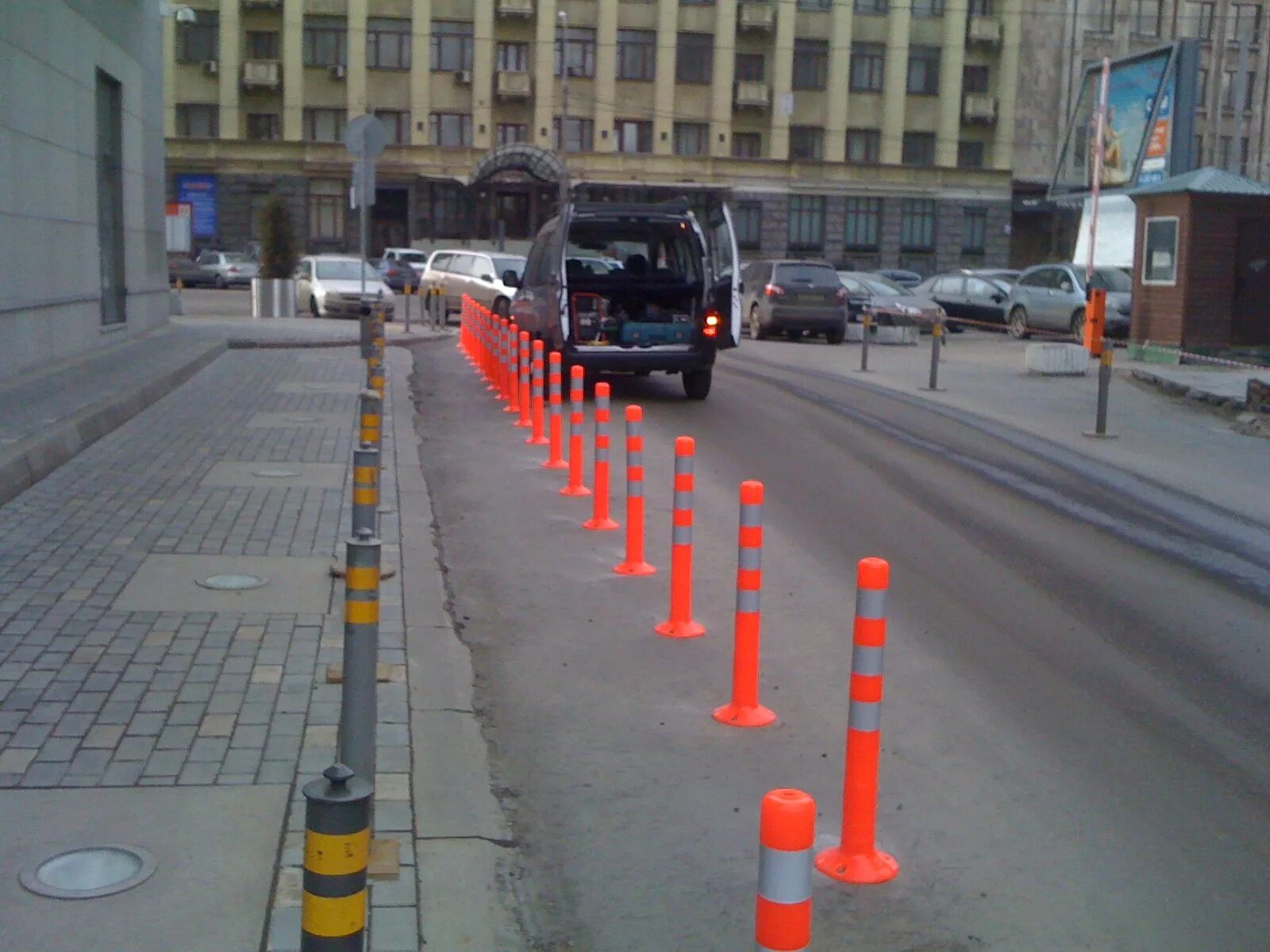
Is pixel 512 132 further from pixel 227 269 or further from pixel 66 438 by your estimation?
pixel 66 438

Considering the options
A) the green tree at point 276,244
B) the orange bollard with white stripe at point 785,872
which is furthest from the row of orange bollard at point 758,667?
the green tree at point 276,244

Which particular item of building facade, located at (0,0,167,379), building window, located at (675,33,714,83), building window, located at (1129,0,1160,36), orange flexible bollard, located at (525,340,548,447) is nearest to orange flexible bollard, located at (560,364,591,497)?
orange flexible bollard, located at (525,340,548,447)

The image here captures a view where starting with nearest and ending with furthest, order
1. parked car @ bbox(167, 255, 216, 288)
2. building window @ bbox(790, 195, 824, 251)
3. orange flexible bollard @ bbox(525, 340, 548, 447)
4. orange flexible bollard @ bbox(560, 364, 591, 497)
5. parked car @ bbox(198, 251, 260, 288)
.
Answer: orange flexible bollard @ bbox(560, 364, 591, 497) < orange flexible bollard @ bbox(525, 340, 548, 447) < parked car @ bbox(167, 255, 216, 288) < parked car @ bbox(198, 251, 260, 288) < building window @ bbox(790, 195, 824, 251)

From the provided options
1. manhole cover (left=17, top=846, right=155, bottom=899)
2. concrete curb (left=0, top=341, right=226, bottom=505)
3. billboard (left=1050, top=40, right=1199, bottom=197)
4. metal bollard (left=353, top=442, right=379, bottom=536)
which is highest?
billboard (left=1050, top=40, right=1199, bottom=197)

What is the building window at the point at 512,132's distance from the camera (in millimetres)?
58688

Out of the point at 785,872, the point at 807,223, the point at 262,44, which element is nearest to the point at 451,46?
the point at 262,44

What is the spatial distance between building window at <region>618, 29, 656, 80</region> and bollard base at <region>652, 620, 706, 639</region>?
5365 cm

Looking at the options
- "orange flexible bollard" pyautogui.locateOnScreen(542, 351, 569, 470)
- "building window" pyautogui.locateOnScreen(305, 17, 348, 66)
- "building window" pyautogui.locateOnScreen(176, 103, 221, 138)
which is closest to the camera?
"orange flexible bollard" pyautogui.locateOnScreen(542, 351, 569, 470)

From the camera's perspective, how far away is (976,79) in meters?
61.9

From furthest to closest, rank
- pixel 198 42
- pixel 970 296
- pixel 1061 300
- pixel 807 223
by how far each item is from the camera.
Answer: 1. pixel 807 223
2. pixel 198 42
3. pixel 970 296
4. pixel 1061 300

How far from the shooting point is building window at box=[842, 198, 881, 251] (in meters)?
60.7

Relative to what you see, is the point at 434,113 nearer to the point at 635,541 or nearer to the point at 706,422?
the point at 706,422

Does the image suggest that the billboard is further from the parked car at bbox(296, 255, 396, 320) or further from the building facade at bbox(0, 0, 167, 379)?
the building facade at bbox(0, 0, 167, 379)

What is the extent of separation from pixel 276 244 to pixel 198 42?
26.8m
